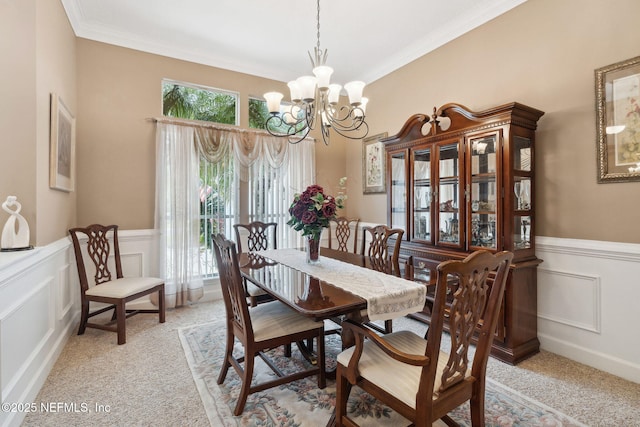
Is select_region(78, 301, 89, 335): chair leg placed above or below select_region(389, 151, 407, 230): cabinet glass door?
below

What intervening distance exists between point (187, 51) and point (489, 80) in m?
3.30

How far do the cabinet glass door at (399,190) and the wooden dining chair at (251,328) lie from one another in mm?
1761

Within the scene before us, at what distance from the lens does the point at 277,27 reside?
3234 mm

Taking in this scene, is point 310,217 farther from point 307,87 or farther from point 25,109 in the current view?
point 25,109

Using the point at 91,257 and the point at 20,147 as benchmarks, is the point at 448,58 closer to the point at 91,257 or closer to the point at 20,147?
the point at 20,147

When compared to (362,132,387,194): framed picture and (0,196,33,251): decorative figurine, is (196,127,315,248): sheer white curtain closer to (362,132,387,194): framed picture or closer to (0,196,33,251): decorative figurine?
(362,132,387,194): framed picture

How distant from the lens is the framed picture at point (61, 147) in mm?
2447

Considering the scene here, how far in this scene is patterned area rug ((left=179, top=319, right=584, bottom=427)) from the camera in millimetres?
1745

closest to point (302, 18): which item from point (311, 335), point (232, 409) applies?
point (311, 335)

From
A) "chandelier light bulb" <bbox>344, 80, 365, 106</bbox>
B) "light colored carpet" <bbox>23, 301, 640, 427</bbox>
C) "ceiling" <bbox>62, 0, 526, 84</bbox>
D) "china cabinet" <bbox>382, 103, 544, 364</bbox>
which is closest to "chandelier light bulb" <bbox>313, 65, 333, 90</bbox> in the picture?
"chandelier light bulb" <bbox>344, 80, 365, 106</bbox>

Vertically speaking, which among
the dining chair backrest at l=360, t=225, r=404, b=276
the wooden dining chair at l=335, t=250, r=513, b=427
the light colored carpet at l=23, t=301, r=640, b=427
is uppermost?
the dining chair backrest at l=360, t=225, r=404, b=276

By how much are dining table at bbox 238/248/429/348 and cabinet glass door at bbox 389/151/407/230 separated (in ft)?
3.28

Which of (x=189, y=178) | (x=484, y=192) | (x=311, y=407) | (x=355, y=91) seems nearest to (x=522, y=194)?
(x=484, y=192)

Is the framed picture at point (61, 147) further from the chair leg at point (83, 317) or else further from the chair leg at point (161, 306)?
the chair leg at point (161, 306)
